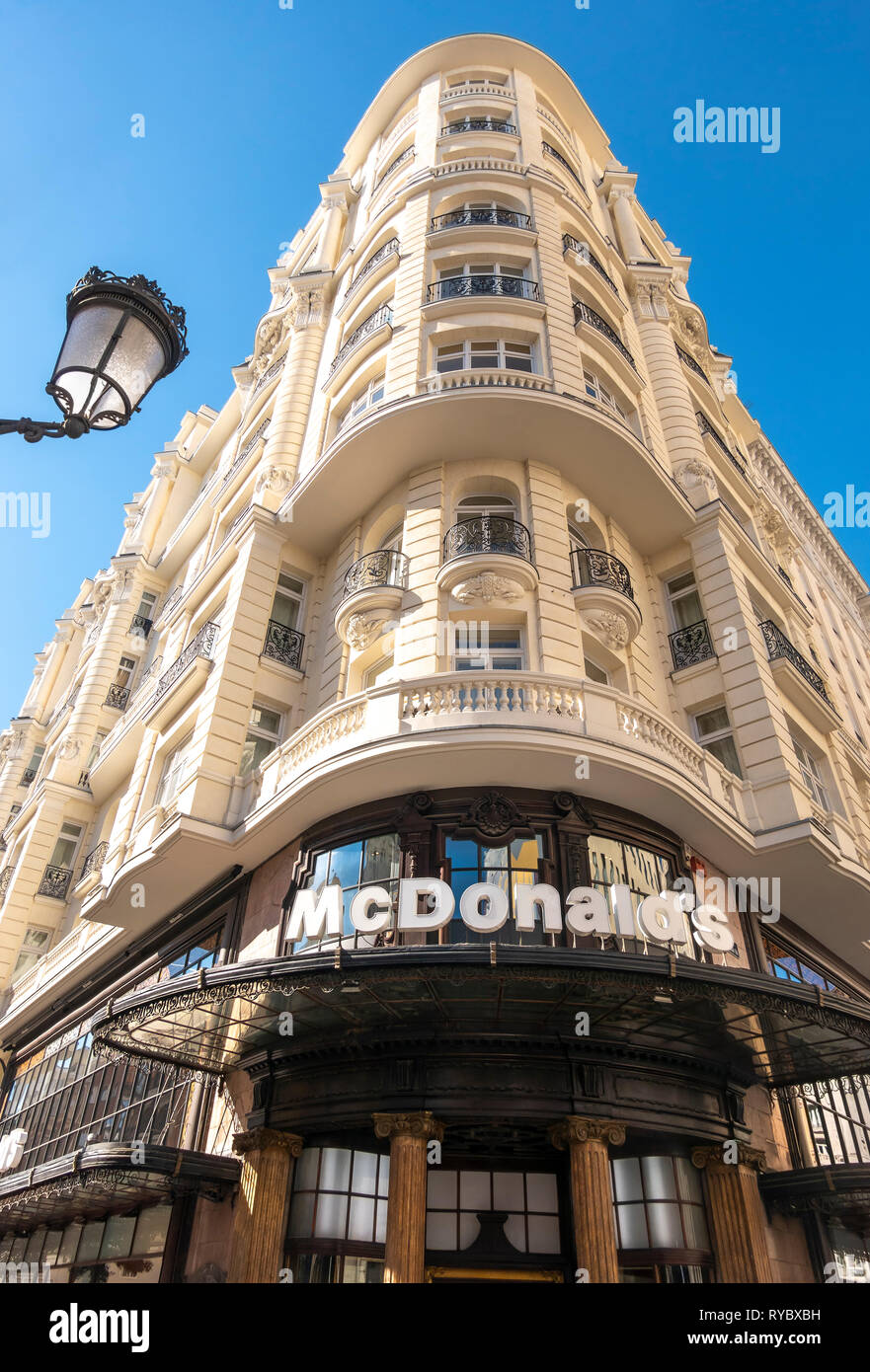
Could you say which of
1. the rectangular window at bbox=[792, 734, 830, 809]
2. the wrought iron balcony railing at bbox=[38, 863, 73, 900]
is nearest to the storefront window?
the rectangular window at bbox=[792, 734, 830, 809]

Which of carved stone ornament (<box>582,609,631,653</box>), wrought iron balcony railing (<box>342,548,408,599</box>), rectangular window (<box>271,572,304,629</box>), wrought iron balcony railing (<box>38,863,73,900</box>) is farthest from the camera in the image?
wrought iron balcony railing (<box>38,863,73,900</box>)

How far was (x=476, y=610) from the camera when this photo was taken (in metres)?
15.3

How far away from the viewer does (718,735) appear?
1753 centimetres

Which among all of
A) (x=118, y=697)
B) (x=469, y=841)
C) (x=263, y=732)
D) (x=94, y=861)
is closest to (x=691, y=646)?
(x=469, y=841)

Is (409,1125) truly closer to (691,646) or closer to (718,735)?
(718,735)

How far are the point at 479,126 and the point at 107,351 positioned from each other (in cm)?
2597

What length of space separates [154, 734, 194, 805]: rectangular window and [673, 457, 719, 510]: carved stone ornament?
13485mm

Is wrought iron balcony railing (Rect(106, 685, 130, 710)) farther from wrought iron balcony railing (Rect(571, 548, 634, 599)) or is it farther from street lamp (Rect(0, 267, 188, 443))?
street lamp (Rect(0, 267, 188, 443))

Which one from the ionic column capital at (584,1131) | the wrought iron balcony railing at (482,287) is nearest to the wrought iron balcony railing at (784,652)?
the wrought iron balcony railing at (482,287)

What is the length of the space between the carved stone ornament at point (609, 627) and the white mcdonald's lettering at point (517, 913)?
582cm

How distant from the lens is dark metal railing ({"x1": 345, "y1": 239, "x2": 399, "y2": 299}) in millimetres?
22567

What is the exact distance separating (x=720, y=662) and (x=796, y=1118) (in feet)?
28.4

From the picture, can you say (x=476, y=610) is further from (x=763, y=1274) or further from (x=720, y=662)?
(x=763, y=1274)
